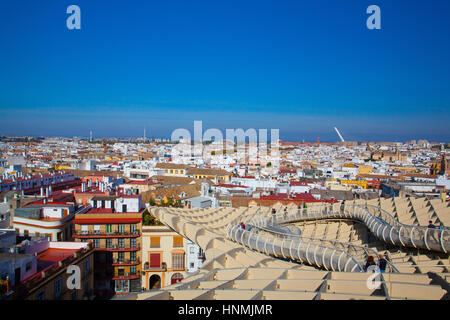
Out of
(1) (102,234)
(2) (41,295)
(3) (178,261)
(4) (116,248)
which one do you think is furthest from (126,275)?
(2) (41,295)

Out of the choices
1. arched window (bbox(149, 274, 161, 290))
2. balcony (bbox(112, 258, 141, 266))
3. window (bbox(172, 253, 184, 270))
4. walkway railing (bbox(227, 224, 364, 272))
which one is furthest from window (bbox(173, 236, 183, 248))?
walkway railing (bbox(227, 224, 364, 272))

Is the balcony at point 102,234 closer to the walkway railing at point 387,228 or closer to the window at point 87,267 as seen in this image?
the window at point 87,267

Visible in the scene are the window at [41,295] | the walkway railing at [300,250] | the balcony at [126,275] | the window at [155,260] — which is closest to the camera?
the walkway railing at [300,250]

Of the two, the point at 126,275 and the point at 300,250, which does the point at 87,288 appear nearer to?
the point at 126,275

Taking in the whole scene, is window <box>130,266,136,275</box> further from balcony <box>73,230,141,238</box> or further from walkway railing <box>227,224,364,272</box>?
walkway railing <box>227,224,364,272</box>

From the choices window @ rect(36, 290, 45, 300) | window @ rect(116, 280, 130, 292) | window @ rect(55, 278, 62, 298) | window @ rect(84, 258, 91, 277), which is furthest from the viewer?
window @ rect(116, 280, 130, 292)

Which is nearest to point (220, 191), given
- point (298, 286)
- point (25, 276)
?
point (25, 276)

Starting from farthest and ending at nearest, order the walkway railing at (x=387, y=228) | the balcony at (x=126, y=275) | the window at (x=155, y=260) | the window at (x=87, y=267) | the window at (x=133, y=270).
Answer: the window at (x=155, y=260) < the window at (x=133, y=270) < the balcony at (x=126, y=275) < the window at (x=87, y=267) < the walkway railing at (x=387, y=228)

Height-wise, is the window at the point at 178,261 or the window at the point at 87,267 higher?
the window at the point at 87,267

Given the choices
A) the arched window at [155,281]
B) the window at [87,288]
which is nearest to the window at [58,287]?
the window at [87,288]
